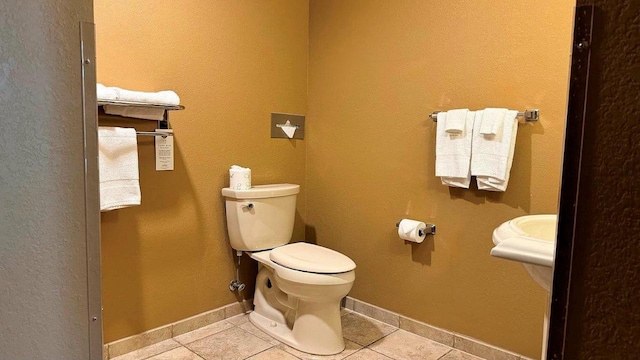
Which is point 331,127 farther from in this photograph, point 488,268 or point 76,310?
point 76,310

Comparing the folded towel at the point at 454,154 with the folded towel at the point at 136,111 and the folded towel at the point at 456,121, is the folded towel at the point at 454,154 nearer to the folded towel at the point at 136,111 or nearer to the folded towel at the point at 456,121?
the folded towel at the point at 456,121

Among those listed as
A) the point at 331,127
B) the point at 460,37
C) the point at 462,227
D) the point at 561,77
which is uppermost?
the point at 460,37

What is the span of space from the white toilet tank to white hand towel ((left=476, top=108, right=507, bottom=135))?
110 centimetres

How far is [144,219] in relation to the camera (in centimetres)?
215

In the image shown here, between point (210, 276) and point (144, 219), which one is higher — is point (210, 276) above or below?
below

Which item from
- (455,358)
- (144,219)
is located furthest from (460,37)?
(144,219)

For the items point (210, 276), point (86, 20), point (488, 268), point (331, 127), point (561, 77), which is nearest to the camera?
point (86, 20)

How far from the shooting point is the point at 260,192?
2.35m

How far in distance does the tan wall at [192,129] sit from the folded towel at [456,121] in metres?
1.07

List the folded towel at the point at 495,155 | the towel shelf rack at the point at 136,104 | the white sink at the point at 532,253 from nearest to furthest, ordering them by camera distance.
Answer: the white sink at the point at 532,253, the towel shelf rack at the point at 136,104, the folded towel at the point at 495,155

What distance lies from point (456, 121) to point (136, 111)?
1479 mm

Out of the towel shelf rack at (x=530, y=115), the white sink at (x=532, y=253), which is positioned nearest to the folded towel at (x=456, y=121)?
the towel shelf rack at (x=530, y=115)

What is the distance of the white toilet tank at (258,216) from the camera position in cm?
235

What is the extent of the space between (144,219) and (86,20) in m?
1.59
